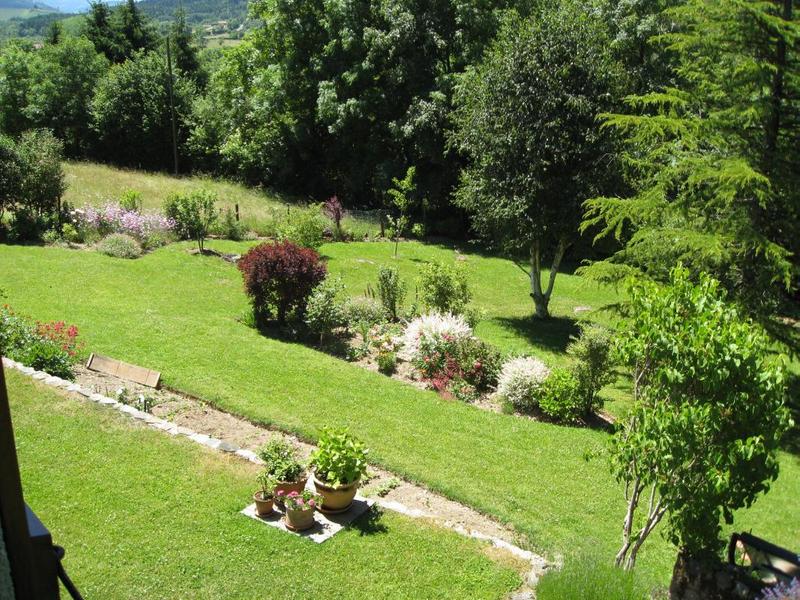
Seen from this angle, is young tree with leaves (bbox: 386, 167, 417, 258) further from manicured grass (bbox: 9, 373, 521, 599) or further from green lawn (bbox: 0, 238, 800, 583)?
manicured grass (bbox: 9, 373, 521, 599)

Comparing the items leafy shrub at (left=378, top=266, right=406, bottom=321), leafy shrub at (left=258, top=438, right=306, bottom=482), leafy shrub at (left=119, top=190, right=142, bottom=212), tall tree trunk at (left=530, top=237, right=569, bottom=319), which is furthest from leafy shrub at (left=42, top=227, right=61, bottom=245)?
leafy shrub at (left=258, top=438, right=306, bottom=482)

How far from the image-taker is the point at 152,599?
19.4ft

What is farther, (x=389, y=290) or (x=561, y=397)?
(x=389, y=290)

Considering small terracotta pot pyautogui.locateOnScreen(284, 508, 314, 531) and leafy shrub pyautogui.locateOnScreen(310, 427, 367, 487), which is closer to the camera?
small terracotta pot pyautogui.locateOnScreen(284, 508, 314, 531)

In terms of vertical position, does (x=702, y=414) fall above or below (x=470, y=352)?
above

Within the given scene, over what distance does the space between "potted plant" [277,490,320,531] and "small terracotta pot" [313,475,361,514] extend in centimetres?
17

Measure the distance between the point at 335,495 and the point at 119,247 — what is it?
13.9 metres

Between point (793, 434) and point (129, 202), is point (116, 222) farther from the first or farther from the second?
point (793, 434)

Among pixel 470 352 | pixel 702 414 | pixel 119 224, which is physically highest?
pixel 702 414

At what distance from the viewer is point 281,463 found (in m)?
7.57

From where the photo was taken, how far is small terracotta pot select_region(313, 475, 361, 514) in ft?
24.2

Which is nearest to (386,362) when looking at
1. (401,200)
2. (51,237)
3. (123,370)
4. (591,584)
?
(123,370)

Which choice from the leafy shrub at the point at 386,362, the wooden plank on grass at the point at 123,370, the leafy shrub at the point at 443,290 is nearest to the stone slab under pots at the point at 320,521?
the wooden plank on grass at the point at 123,370

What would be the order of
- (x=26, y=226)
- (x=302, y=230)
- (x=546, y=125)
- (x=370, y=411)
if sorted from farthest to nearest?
(x=302, y=230) < (x=26, y=226) < (x=546, y=125) < (x=370, y=411)
